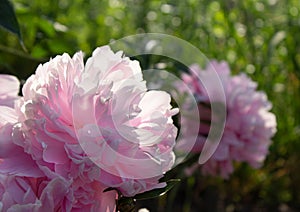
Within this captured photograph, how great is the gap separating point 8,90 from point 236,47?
1367mm

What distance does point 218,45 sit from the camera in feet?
6.89

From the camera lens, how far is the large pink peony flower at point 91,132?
20.3 inches

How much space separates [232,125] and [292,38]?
31.7 inches

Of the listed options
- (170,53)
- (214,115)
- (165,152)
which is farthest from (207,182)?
(165,152)

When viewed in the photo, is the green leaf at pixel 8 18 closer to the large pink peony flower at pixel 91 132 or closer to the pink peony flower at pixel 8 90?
the pink peony flower at pixel 8 90

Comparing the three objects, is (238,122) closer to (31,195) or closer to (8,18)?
(8,18)

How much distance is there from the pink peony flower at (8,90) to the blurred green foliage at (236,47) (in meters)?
0.91

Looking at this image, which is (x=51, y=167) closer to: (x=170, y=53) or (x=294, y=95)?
(x=170, y=53)

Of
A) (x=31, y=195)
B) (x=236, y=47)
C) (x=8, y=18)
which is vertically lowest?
(x=31, y=195)

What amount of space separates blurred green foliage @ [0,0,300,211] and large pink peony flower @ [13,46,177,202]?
1.04m

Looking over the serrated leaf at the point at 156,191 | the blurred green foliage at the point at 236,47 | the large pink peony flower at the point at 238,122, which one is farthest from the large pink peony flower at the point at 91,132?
the blurred green foliage at the point at 236,47

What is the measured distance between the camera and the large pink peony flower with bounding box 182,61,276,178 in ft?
4.17

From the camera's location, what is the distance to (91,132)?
0.51 m

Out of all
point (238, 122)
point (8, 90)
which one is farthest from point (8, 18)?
point (238, 122)
